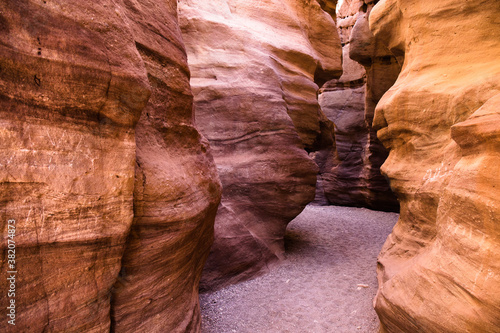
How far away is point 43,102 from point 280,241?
5364mm

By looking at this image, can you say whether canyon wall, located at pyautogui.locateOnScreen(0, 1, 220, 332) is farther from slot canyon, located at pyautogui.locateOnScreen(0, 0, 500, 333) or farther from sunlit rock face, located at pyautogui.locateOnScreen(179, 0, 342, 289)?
sunlit rock face, located at pyautogui.locateOnScreen(179, 0, 342, 289)

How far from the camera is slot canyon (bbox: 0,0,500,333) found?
1.98 metres

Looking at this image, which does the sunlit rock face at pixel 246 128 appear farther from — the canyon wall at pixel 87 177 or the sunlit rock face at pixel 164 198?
the canyon wall at pixel 87 177

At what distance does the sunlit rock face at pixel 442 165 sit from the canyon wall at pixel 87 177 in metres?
2.19

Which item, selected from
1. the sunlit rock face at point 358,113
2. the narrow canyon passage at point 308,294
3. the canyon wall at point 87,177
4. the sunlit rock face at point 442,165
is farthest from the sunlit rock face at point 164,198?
the sunlit rock face at point 358,113

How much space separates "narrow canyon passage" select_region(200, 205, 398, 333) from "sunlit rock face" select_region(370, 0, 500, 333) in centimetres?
72

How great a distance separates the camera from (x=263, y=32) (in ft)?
23.6

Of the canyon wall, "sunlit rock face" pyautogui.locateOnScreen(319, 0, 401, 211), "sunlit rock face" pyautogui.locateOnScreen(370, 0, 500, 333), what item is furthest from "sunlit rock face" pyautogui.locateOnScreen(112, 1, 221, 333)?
"sunlit rock face" pyautogui.locateOnScreen(319, 0, 401, 211)

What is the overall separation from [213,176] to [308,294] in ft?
8.29

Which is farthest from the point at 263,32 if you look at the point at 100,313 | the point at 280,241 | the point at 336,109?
the point at 336,109

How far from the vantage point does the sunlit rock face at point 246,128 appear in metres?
5.87

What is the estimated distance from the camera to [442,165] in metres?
3.61

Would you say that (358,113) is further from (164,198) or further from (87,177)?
(87,177)

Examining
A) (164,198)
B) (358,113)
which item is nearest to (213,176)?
(164,198)
